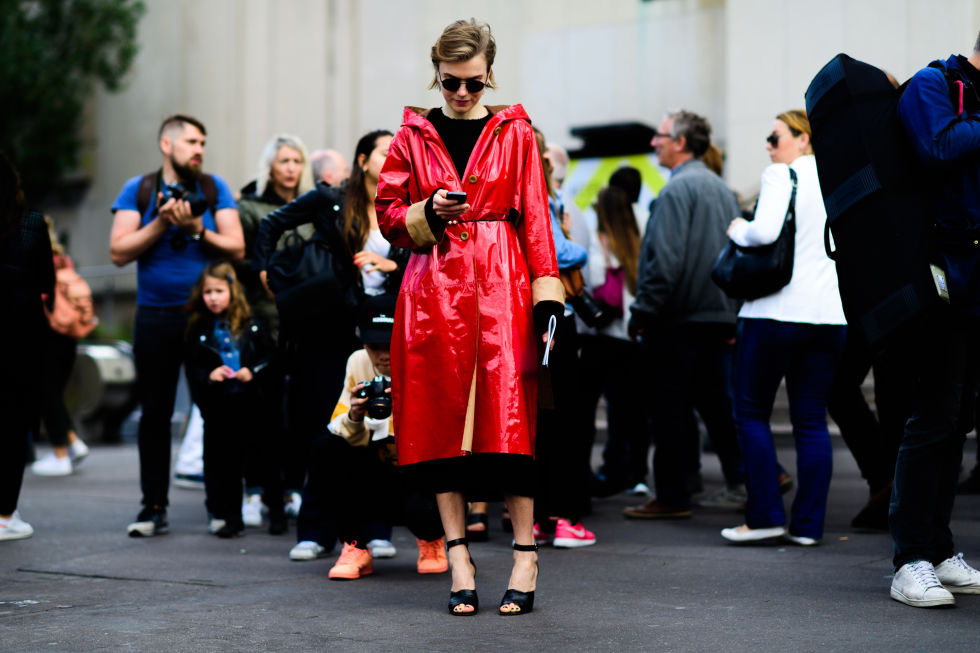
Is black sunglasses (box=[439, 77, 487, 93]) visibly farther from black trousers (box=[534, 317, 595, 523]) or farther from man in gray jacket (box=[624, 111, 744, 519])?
man in gray jacket (box=[624, 111, 744, 519])

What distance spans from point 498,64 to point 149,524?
11057 millimetres

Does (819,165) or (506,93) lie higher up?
(506,93)

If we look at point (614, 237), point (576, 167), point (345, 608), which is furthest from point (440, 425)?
point (576, 167)

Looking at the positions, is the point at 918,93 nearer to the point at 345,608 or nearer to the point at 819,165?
the point at 819,165

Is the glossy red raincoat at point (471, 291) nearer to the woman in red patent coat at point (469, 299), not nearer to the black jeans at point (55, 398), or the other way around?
the woman in red patent coat at point (469, 299)

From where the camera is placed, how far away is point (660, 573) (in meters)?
5.16

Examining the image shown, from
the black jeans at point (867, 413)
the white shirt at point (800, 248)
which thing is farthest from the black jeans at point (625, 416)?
the white shirt at point (800, 248)

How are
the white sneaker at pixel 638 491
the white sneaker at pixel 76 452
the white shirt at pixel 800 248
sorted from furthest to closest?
the white sneaker at pixel 76 452
the white sneaker at pixel 638 491
the white shirt at pixel 800 248

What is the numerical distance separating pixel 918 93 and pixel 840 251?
22.6 inches

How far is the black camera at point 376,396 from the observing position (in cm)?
485

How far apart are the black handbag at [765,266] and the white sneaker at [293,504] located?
279cm

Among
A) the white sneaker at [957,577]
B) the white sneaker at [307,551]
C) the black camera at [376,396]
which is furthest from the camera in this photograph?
the white sneaker at [307,551]

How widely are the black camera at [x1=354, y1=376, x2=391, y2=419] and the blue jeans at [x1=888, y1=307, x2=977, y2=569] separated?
1.88 meters

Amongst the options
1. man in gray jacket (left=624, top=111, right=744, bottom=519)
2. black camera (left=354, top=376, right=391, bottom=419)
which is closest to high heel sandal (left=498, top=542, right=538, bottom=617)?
black camera (left=354, top=376, right=391, bottom=419)
